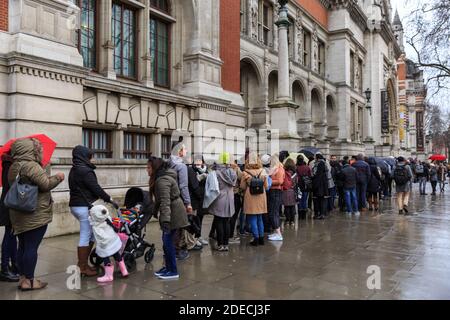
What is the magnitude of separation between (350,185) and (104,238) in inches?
357

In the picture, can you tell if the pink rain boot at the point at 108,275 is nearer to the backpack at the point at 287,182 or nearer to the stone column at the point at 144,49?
the backpack at the point at 287,182

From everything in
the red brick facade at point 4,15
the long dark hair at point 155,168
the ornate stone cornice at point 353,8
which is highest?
the ornate stone cornice at point 353,8

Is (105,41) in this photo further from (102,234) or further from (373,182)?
(373,182)

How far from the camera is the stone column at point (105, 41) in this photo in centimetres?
1074

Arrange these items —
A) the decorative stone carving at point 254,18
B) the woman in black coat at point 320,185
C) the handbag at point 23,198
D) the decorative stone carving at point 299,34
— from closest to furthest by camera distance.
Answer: the handbag at point 23,198 → the woman in black coat at point 320,185 → the decorative stone carving at point 254,18 → the decorative stone carving at point 299,34

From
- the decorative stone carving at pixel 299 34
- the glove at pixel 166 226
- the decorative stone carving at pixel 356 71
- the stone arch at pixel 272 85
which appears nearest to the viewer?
the glove at pixel 166 226

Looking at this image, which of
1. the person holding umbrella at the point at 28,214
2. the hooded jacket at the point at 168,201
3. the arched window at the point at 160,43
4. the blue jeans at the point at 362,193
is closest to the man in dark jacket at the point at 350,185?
the blue jeans at the point at 362,193

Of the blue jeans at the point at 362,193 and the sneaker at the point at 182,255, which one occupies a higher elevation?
the blue jeans at the point at 362,193

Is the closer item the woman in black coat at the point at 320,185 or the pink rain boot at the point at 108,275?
the pink rain boot at the point at 108,275

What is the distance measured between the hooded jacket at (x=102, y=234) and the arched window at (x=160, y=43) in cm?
808

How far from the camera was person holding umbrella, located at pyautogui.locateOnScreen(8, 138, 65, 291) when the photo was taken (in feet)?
16.0

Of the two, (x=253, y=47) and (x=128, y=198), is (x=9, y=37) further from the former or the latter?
(x=253, y=47)

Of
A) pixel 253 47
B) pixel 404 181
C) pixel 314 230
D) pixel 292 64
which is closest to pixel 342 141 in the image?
pixel 292 64
